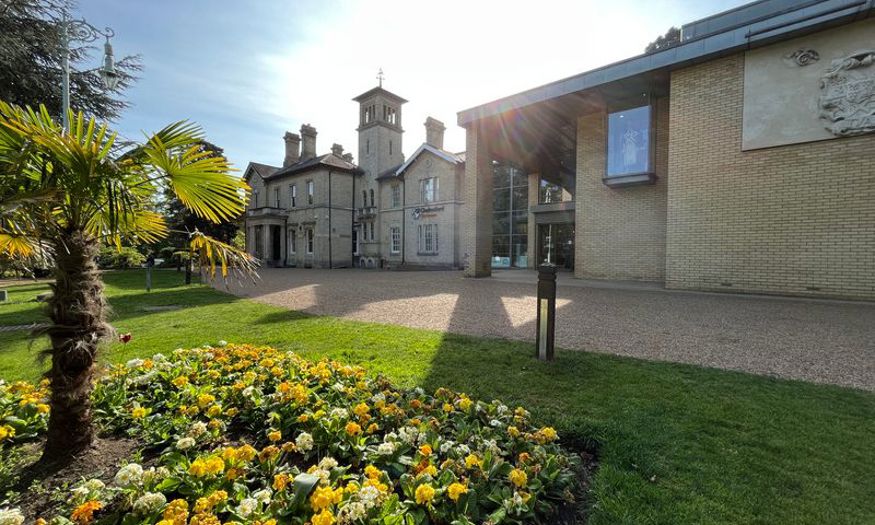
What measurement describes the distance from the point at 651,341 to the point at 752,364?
4.05 feet

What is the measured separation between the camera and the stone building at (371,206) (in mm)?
26312

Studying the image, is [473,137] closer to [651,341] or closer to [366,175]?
[651,341]

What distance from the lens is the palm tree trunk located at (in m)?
2.07

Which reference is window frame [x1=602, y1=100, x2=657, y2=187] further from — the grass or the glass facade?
the grass

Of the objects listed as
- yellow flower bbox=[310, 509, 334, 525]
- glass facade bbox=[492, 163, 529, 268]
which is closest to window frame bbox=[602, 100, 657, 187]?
glass facade bbox=[492, 163, 529, 268]

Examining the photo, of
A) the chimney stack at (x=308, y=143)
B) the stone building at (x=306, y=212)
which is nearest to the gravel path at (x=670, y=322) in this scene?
the stone building at (x=306, y=212)

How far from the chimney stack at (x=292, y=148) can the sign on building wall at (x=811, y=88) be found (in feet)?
118

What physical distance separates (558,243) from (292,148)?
28547mm

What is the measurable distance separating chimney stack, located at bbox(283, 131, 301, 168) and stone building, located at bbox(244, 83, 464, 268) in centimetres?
219

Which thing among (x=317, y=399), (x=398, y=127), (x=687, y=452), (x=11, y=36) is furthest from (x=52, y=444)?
(x=398, y=127)

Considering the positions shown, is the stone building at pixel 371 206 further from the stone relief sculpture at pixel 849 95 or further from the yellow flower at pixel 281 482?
the yellow flower at pixel 281 482

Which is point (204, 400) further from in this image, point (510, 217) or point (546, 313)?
point (510, 217)

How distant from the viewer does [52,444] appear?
2184 millimetres

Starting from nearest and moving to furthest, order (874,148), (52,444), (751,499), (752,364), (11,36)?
(751,499) → (52,444) → (752,364) → (874,148) → (11,36)
